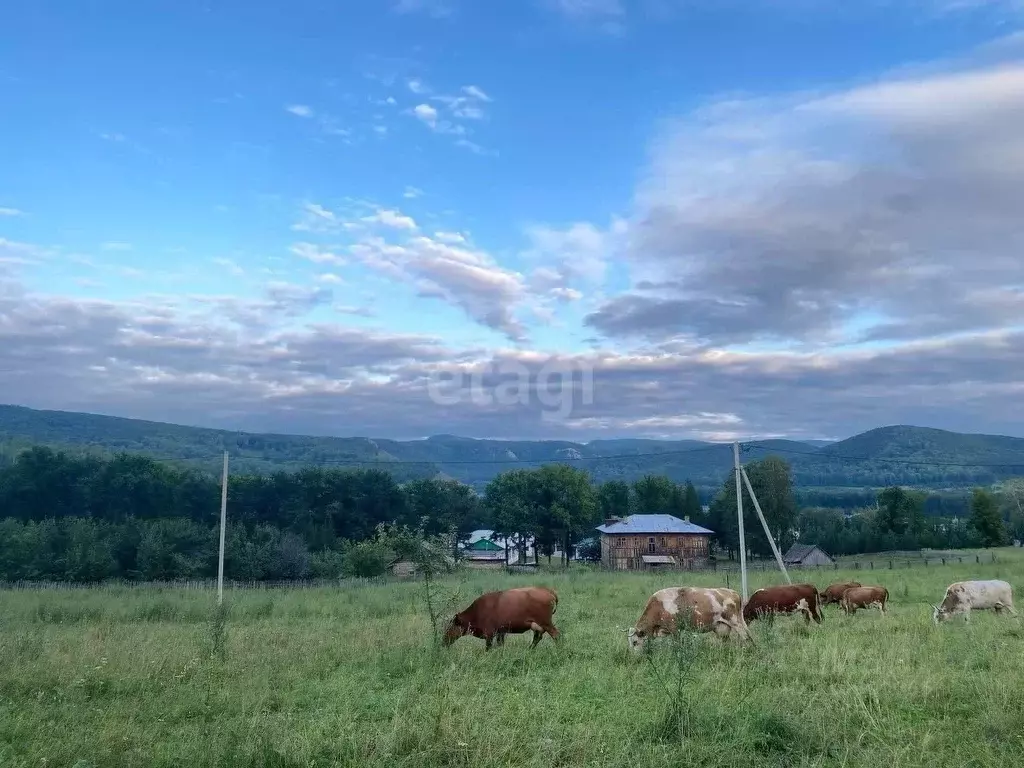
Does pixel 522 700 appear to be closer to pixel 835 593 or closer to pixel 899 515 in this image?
pixel 835 593

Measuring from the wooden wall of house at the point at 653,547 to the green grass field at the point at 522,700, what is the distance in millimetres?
57093

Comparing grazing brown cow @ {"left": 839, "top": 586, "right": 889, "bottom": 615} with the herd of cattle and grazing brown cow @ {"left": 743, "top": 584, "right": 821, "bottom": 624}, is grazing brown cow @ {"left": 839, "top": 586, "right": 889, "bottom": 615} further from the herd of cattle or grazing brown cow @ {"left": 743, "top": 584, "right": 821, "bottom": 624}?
grazing brown cow @ {"left": 743, "top": 584, "right": 821, "bottom": 624}

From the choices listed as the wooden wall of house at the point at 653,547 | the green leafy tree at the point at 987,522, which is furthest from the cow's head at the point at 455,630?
the green leafy tree at the point at 987,522

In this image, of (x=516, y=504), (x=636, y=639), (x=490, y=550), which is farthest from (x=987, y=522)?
(x=636, y=639)

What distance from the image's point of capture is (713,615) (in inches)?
540

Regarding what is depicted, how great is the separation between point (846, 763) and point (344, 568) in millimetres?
50728

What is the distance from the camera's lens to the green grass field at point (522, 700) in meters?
7.26

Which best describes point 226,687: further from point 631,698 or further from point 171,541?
point 171,541

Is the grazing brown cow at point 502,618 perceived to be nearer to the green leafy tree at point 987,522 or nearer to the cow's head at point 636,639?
the cow's head at point 636,639

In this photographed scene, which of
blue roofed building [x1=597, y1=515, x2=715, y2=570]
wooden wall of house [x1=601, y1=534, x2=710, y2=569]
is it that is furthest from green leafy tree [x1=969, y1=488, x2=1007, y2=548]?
wooden wall of house [x1=601, y1=534, x2=710, y2=569]

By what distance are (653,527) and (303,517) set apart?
117 ft

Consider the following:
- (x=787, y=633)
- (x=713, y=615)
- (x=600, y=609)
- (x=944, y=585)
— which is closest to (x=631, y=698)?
(x=713, y=615)

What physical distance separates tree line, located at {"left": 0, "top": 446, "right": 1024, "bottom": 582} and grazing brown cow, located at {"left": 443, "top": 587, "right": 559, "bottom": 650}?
121ft

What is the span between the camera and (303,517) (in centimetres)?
6762
